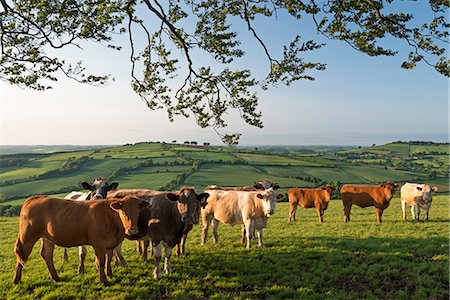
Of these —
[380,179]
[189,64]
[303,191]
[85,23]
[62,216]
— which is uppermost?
[85,23]

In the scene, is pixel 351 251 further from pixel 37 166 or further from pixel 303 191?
pixel 37 166

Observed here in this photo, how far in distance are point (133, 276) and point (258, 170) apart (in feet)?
176

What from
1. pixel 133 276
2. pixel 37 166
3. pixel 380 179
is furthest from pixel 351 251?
pixel 37 166

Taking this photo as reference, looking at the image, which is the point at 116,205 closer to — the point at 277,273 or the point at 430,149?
the point at 277,273

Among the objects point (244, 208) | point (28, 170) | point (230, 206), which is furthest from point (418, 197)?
point (28, 170)

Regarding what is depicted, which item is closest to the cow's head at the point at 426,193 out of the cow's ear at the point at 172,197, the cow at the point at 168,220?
the cow at the point at 168,220

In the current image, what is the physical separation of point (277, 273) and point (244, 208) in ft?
11.3

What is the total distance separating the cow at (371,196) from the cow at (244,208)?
24.9 ft

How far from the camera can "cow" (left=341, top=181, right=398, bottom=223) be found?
1703 cm

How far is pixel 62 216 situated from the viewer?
778 cm

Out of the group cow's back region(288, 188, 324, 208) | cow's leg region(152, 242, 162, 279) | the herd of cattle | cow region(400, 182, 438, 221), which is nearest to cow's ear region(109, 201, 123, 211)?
the herd of cattle

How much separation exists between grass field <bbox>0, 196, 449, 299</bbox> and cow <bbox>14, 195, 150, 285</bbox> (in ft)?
2.91

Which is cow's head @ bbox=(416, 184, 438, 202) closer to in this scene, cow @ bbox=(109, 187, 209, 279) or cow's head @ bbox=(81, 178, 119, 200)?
cow @ bbox=(109, 187, 209, 279)

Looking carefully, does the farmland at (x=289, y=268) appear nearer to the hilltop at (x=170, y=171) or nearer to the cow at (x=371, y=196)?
the cow at (x=371, y=196)
